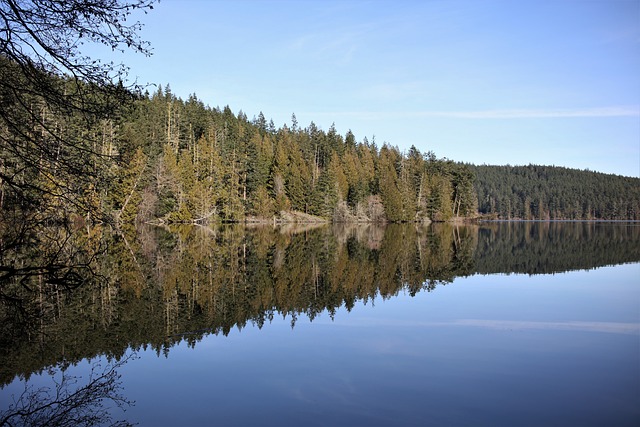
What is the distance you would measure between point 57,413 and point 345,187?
87183 mm

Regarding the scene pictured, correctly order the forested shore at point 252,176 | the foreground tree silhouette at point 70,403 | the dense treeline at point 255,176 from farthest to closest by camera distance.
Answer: the dense treeline at point 255,176
the forested shore at point 252,176
the foreground tree silhouette at point 70,403

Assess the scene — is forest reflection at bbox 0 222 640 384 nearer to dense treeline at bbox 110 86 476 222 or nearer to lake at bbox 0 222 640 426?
lake at bbox 0 222 640 426

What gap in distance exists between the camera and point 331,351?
32.6 feet

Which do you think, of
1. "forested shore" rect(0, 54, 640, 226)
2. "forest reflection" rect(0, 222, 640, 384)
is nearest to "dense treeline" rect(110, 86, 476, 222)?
"forested shore" rect(0, 54, 640, 226)

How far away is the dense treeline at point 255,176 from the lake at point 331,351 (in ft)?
111

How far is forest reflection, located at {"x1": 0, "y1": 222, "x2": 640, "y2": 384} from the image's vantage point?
33.6 ft

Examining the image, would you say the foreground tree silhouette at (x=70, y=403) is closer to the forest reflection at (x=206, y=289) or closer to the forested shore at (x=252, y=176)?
the forest reflection at (x=206, y=289)

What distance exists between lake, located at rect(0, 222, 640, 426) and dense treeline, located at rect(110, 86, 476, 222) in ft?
111

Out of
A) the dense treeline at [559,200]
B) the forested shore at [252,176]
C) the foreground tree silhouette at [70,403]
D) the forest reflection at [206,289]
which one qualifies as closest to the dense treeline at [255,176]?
the forested shore at [252,176]

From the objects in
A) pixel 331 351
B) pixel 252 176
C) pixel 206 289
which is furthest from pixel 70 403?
pixel 252 176

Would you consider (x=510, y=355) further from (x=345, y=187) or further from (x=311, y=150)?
(x=311, y=150)

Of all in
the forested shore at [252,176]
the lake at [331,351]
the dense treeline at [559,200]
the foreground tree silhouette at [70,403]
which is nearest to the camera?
the foreground tree silhouette at [70,403]

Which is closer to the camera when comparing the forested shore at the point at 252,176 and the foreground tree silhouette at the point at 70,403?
the foreground tree silhouette at the point at 70,403

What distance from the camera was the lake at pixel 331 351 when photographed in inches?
277
